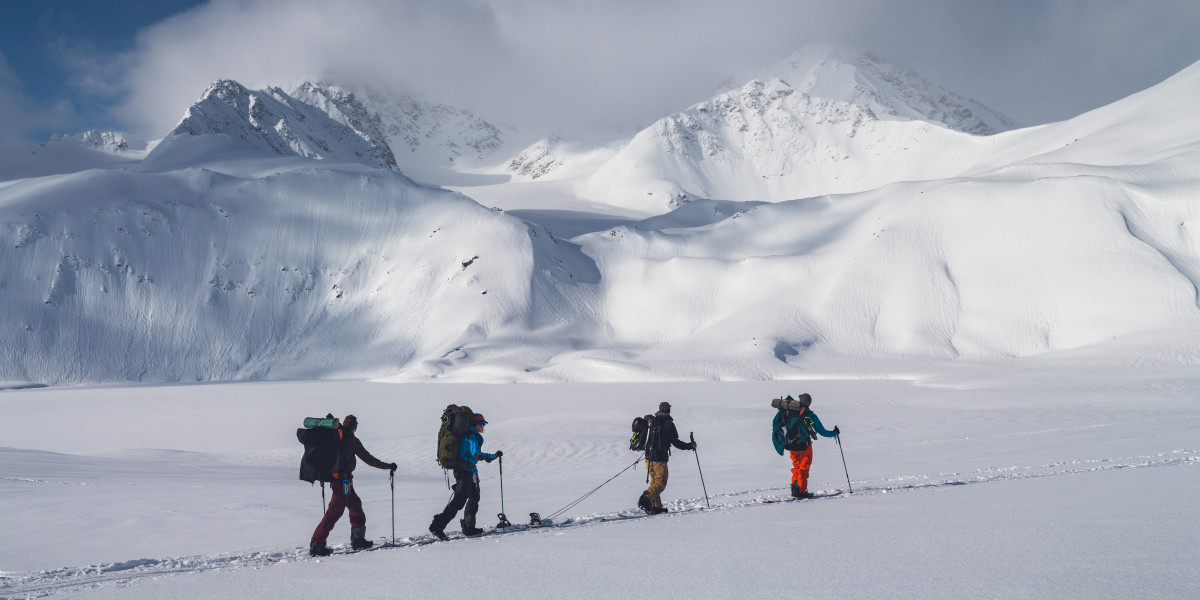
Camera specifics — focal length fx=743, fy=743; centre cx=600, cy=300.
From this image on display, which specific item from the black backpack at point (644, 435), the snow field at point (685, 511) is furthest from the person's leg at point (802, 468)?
the black backpack at point (644, 435)

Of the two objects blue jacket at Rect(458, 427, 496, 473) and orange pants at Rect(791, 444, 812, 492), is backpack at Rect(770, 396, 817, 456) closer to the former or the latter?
orange pants at Rect(791, 444, 812, 492)

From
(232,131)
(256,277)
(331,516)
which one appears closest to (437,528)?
(331,516)

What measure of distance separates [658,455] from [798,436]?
238cm

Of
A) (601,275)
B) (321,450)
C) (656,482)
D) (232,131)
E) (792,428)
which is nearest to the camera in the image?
(321,450)

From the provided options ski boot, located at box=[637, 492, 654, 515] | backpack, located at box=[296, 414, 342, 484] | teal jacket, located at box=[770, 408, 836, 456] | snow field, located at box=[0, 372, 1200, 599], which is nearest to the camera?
snow field, located at box=[0, 372, 1200, 599]

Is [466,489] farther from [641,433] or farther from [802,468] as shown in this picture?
[802,468]

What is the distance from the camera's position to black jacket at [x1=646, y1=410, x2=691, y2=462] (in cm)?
1179

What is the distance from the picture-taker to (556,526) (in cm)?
1051

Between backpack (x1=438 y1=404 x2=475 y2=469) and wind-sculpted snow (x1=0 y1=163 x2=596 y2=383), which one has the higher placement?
wind-sculpted snow (x1=0 y1=163 x2=596 y2=383)

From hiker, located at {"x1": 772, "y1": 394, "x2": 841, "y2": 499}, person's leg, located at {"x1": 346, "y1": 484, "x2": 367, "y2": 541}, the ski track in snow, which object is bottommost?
the ski track in snow

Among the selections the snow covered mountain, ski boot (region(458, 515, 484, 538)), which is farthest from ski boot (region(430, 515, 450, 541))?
the snow covered mountain

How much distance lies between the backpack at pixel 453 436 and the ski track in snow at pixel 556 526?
1027 millimetres

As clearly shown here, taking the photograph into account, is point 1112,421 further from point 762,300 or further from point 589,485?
point 762,300

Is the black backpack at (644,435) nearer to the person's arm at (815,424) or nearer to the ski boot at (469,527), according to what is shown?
the person's arm at (815,424)
